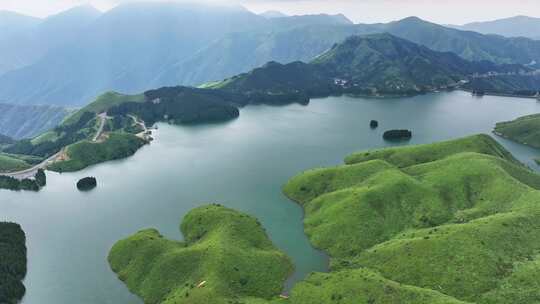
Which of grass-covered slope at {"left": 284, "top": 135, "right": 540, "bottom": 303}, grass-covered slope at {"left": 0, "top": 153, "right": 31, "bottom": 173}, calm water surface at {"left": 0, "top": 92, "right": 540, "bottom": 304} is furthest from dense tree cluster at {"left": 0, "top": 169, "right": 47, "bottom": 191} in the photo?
grass-covered slope at {"left": 284, "top": 135, "right": 540, "bottom": 303}

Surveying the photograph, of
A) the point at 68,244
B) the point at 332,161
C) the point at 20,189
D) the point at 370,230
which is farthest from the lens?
the point at 332,161

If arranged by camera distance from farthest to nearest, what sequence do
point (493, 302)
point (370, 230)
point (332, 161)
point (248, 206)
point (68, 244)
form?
1. point (332, 161)
2. point (248, 206)
3. point (68, 244)
4. point (370, 230)
5. point (493, 302)

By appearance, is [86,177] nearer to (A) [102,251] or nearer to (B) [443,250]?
(A) [102,251]

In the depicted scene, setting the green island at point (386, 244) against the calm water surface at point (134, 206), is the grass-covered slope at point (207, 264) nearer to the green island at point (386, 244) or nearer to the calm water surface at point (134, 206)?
the green island at point (386, 244)

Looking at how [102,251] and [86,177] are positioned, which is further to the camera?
[86,177]

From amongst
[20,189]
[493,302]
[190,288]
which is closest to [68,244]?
[190,288]

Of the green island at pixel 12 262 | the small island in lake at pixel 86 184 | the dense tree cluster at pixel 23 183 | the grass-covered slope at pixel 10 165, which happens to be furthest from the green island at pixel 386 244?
the grass-covered slope at pixel 10 165

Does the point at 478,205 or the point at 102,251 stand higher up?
the point at 478,205
